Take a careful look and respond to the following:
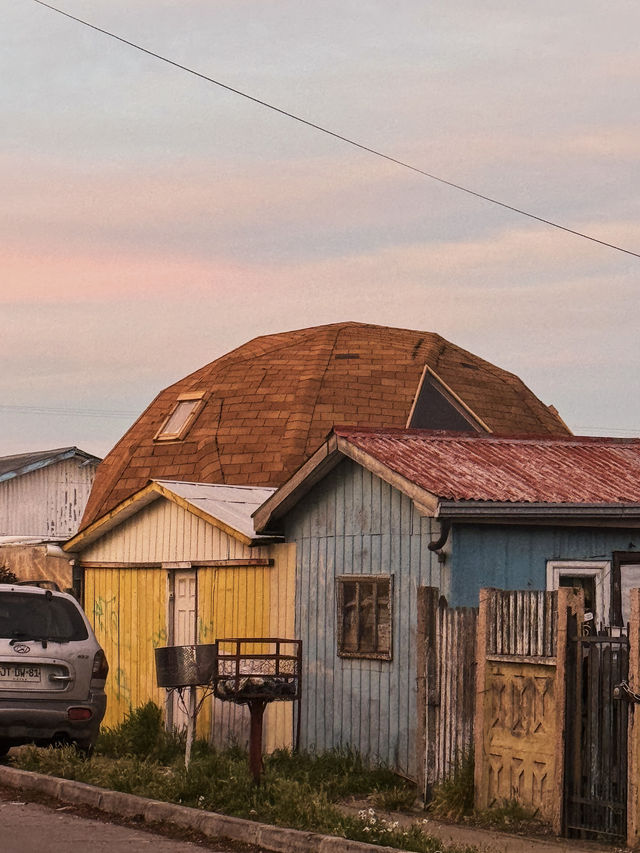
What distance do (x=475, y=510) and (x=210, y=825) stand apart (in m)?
4.12

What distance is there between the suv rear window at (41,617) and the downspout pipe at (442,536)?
12.1ft

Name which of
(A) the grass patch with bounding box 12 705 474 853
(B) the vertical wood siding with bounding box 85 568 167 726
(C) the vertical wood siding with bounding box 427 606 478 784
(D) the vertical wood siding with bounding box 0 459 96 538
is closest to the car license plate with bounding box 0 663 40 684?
(A) the grass patch with bounding box 12 705 474 853

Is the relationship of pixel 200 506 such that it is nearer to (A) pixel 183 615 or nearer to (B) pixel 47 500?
(A) pixel 183 615

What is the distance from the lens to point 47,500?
4881 centimetres

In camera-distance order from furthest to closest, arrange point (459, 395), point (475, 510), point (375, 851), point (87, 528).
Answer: point (459, 395) < point (87, 528) < point (475, 510) < point (375, 851)

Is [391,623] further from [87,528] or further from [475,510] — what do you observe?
[87,528]

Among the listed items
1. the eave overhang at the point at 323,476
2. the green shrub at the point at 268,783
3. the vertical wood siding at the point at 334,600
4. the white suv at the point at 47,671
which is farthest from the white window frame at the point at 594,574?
the white suv at the point at 47,671

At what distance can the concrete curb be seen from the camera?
9938 millimetres

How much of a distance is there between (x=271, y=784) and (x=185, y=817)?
943 mm

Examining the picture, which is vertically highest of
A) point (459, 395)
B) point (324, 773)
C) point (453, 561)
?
point (459, 395)

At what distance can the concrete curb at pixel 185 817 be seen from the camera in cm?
994

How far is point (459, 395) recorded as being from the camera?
94.5 ft

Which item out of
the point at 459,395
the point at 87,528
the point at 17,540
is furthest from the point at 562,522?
the point at 17,540

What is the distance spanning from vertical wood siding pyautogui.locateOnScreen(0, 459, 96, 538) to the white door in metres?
30.5
